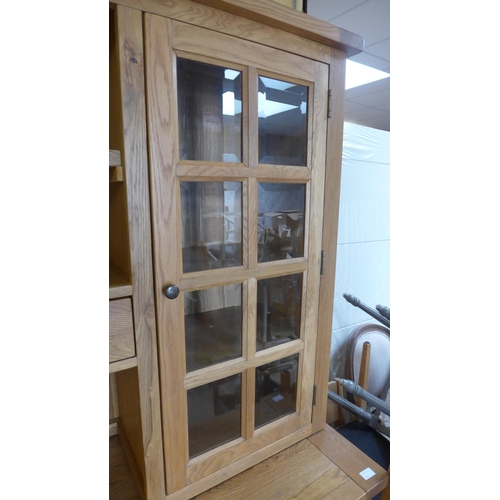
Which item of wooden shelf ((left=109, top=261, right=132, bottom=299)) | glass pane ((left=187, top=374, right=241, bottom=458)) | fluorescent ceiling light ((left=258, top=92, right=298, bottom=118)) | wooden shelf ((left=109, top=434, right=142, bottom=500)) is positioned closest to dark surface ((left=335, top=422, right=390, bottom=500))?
glass pane ((left=187, top=374, right=241, bottom=458))

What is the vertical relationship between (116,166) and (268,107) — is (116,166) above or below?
below

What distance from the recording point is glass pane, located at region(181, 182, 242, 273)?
0.74 meters

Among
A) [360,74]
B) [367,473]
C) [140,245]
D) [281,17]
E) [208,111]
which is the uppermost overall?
[360,74]

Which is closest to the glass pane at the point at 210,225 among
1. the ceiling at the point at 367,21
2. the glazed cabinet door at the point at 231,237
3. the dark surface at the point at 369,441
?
the glazed cabinet door at the point at 231,237

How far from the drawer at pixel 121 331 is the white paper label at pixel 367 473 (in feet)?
2.41

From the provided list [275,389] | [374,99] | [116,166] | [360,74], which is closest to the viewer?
[116,166]

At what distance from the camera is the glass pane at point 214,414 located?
0.82 m

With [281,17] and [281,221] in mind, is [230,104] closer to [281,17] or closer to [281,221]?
[281,17]

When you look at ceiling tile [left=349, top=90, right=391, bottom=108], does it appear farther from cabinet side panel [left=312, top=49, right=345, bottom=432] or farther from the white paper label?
the white paper label

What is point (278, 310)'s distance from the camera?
0.94 meters

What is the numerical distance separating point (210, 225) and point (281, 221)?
0.22 metres

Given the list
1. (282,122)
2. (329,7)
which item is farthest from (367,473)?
(329,7)

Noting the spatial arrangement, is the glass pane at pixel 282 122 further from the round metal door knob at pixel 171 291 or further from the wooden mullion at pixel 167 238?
the round metal door knob at pixel 171 291
